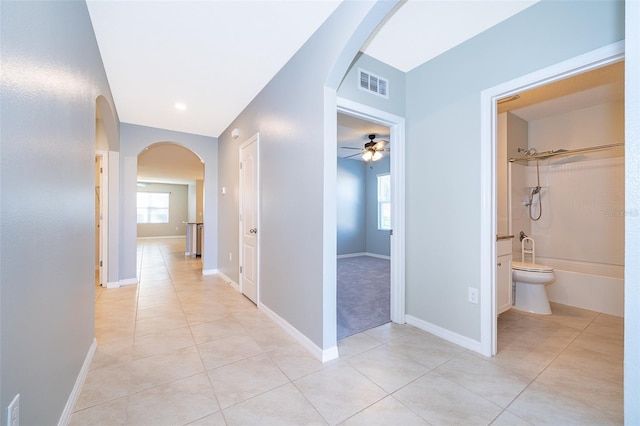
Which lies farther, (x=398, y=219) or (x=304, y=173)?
(x=398, y=219)

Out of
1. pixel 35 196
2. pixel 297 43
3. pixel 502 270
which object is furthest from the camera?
pixel 502 270

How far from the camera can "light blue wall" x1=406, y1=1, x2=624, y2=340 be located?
173cm

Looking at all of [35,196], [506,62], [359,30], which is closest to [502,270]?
[506,62]

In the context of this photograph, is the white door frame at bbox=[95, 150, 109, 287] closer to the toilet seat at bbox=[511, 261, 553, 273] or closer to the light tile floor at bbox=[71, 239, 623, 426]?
the light tile floor at bbox=[71, 239, 623, 426]

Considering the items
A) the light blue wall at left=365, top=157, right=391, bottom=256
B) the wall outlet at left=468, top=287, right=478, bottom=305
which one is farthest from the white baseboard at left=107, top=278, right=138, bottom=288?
the light blue wall at left=365, top=157, right=391, bottom=256

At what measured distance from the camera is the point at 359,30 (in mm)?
1672

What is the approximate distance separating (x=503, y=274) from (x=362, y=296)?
1.65 metres

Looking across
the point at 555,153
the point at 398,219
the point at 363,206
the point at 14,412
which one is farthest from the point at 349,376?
the point at 363,206

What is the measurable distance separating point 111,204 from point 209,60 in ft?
9.42

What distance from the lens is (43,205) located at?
1.15m

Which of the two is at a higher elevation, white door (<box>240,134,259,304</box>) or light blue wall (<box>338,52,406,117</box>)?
light blue wall (<box>338,52,406,117</box>)

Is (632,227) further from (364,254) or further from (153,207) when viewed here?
(153,207)

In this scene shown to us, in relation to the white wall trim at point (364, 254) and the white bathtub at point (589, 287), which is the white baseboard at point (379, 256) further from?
the white bathtub at point (589, 287)

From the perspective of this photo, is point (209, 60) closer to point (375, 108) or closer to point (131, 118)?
point (375, 108)
